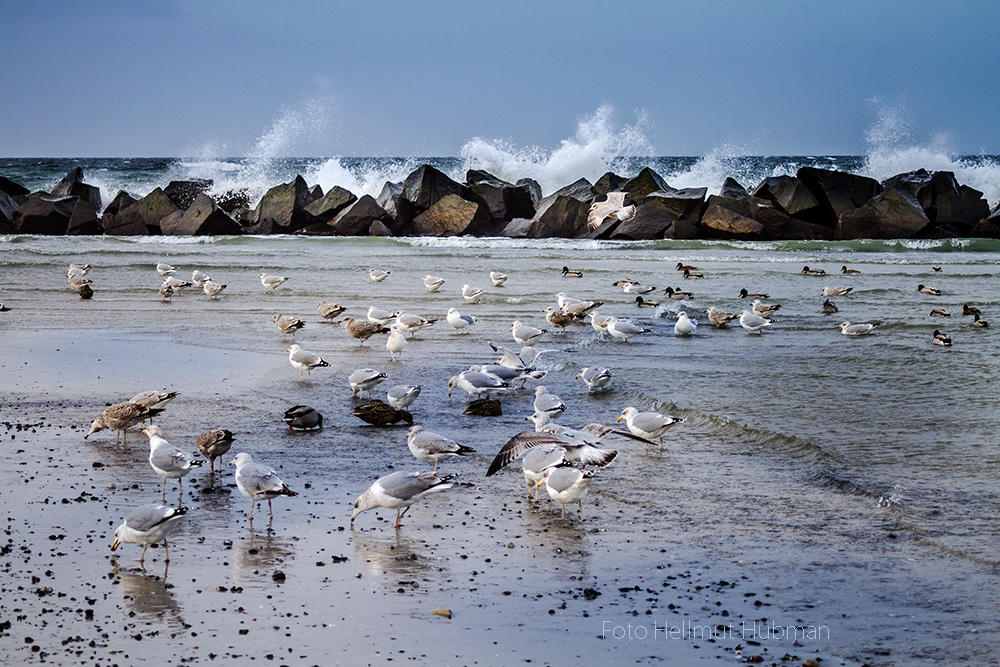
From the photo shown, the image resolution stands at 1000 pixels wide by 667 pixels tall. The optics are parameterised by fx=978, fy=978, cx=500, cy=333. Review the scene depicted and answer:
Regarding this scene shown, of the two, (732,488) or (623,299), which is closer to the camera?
(732,488)

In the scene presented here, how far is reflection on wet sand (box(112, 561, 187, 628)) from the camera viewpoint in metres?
5.18

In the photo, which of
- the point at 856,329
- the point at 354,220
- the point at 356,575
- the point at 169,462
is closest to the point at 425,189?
the point at 354,220

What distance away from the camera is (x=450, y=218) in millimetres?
36469

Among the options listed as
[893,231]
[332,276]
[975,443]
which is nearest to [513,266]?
[332,276]

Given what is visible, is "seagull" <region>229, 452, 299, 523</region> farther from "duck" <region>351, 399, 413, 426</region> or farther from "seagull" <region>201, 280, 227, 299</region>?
"seagull" <region>201, 280, 227, 299</region>

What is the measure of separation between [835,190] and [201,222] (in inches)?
908

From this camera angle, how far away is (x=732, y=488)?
24.9 ft

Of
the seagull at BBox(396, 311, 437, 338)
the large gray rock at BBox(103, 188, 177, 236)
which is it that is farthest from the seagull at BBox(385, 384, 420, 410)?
the large gray rock at BBox(103, 188, 177, 236)

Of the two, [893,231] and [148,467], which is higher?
[893,231]

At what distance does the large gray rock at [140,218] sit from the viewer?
1471 inches

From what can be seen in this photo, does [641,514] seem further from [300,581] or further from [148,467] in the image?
[148,467]

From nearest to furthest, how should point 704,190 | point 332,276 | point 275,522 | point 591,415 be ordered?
point 275,522 → point 591,415 → point 332,276 → point 704,190

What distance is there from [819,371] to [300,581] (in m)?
8.55

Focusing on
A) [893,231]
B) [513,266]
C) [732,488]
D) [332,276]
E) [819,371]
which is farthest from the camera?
[893,231]
